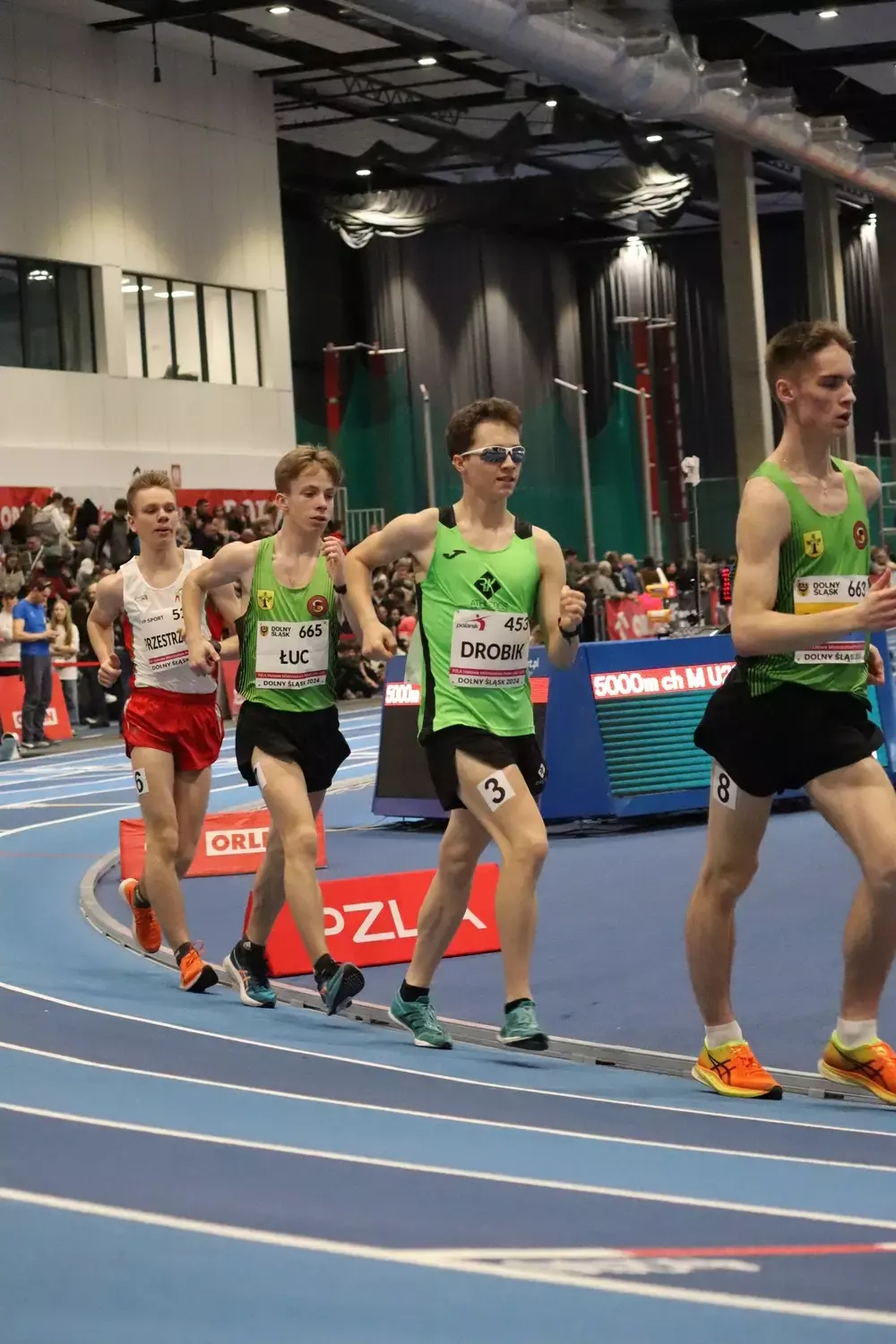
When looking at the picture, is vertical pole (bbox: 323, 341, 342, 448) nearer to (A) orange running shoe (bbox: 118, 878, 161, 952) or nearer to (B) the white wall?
(B) the white wall

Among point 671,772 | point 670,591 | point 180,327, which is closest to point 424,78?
point 180,327

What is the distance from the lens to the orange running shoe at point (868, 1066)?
5.17 metres

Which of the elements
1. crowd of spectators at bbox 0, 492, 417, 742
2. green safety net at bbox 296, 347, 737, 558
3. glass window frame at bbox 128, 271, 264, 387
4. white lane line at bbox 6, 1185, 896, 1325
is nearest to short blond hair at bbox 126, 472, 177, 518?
white lane line at bbox 6, 1185, 896, 1325

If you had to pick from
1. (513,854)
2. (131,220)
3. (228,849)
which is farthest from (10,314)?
(513,854)

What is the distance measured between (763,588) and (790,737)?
39 centimetres

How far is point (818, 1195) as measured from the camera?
411 centimetres

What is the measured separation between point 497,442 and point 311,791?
61.4 inches

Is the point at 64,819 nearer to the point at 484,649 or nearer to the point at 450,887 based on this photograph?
the point at 450,887

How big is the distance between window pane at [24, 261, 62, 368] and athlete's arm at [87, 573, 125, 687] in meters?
20.8

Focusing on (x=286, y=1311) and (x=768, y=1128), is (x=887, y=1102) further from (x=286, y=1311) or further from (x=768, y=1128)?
(x=286, y=1311)

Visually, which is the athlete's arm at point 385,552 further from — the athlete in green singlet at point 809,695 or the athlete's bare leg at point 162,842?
the athlete's bare leg at point 162,842

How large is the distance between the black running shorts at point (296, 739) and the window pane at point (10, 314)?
71.7 feet

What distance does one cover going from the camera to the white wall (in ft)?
90.9

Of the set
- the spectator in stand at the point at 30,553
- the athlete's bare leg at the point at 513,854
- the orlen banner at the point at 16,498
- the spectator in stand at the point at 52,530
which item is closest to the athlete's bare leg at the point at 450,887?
the athlete's bare leg at the point at 513,854
